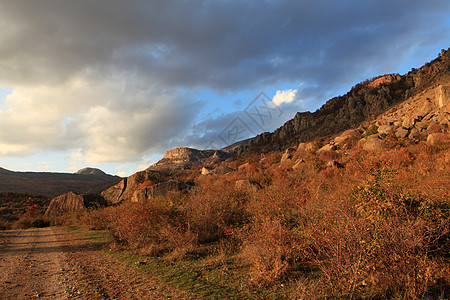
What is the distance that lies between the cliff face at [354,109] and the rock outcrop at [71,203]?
46276mm

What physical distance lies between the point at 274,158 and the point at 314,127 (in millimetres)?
33404

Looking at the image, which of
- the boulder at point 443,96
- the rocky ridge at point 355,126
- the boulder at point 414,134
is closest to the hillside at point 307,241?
the rocky ridge at point 355,126

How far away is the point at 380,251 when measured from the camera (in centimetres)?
434

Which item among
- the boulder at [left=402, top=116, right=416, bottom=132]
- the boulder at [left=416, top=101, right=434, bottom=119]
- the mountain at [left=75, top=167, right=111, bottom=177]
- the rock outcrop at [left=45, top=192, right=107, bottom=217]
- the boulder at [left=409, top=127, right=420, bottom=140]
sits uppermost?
the mountain at [left=75, top=167, right=111, bottom=177]

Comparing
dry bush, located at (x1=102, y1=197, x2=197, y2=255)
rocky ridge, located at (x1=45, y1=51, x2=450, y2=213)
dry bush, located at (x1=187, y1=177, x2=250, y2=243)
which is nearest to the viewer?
dry bush, located at (x1=102, y1=197, x2=197, y2=255)

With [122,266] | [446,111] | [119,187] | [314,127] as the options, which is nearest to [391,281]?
A: [122,266]

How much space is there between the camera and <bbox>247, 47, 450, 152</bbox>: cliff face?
171 feet

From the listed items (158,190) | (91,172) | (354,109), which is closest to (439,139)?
(158,190)

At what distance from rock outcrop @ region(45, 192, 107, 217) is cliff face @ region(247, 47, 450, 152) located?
46276mm

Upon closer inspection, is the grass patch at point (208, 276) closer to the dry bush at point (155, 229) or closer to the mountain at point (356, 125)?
the dry bush at point (155, 229)

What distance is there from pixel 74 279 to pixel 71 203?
2298 cm

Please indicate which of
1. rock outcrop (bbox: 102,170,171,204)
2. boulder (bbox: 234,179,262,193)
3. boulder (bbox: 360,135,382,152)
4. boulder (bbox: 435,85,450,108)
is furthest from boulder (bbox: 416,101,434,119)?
rock outcrop (bbox: 102,170,171,204)

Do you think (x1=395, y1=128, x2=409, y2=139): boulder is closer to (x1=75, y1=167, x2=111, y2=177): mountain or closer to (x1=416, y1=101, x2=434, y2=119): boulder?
(x1=416, y1=101, x2=434, y2=119): boulder

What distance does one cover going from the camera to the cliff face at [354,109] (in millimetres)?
52000
